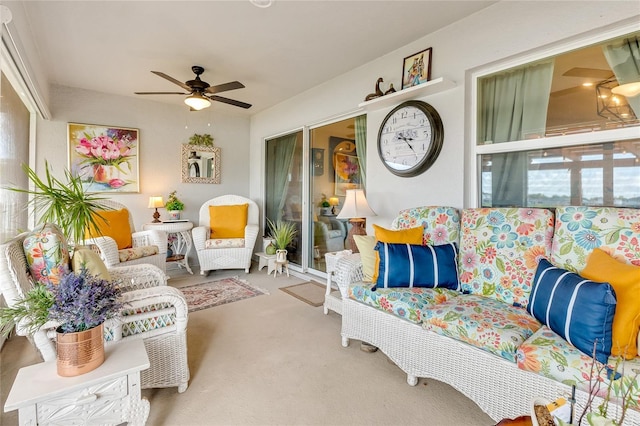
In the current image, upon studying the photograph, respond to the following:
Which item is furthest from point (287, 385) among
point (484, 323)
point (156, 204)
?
point (156, 204)

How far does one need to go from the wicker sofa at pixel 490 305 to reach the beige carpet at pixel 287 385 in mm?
136

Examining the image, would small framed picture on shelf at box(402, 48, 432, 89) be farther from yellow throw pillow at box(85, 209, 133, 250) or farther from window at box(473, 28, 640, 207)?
yellow throw pillow at box(85, 209, 133, 250)

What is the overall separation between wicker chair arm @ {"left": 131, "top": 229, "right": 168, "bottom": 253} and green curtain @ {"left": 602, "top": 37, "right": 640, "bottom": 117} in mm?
4311

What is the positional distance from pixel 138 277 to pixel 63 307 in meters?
1.05

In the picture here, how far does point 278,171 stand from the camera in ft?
15.9

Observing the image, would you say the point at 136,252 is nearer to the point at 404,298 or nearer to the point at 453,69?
the point at 404,298

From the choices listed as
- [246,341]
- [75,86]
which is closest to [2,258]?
[246,341]

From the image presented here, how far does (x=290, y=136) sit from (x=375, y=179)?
188 cm

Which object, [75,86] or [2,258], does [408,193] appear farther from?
[75,86]

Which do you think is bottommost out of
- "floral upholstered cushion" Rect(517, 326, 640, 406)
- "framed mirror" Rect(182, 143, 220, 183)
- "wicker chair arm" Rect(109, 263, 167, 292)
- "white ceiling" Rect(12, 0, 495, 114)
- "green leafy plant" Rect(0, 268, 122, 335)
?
"floral upholstered cushion" Rect(517, 326, 640, 406)

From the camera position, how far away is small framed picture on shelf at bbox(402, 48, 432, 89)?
2.65 m

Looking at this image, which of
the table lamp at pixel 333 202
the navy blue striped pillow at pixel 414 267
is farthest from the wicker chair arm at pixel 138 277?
the table lamp at pixel 333 202

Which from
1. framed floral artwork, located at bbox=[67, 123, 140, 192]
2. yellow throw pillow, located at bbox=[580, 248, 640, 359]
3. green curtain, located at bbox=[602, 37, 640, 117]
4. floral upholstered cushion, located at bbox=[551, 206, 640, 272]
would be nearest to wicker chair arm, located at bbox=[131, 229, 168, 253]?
framed floral artwork, located at bbox=[67, 123, 140, 192]

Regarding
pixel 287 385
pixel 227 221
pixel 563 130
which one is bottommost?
pixel 287 385
